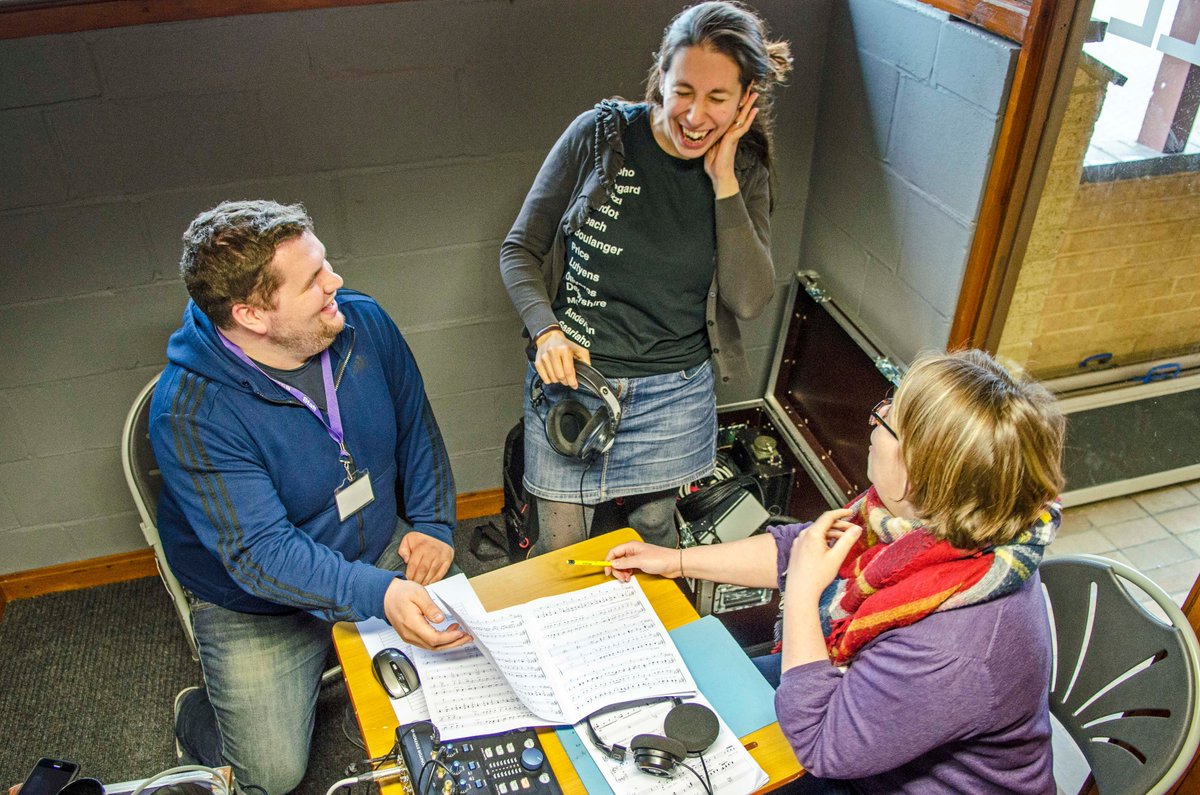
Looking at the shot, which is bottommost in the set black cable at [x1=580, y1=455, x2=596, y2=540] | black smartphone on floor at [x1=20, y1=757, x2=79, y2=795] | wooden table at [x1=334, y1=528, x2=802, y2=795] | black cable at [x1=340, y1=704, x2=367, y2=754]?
black cable at [x1=340, y1=704, x2=367, y2=754]

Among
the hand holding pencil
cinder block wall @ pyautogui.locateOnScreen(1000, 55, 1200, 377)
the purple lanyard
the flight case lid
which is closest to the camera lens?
the hand holding pencil

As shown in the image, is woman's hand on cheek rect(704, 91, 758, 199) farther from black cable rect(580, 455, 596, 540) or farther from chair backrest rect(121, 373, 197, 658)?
chair backrest rect(121, 373, 197, 658)

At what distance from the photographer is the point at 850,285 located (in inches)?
92.8

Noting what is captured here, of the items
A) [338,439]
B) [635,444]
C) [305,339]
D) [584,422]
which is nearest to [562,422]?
[584,422]

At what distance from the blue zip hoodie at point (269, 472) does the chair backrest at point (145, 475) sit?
0.07 metres

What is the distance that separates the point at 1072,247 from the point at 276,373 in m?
1.89

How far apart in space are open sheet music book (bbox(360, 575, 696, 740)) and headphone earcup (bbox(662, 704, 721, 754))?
0.04m

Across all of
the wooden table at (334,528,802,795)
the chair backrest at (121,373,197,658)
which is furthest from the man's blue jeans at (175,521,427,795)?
the wooden table at (334,528,802,795)

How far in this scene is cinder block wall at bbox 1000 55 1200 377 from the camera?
202 cm

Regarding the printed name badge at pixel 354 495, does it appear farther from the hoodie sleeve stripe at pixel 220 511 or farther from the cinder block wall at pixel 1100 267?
the cinder block wall at pixel 1100 267

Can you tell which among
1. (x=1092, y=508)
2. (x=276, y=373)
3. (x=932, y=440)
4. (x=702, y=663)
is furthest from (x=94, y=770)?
(x=1092, y=508)

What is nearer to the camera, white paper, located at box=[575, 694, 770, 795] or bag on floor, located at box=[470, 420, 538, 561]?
white paper, located at box=[575, 694, 770, 795]

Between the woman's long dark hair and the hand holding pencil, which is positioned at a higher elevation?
the woman's long dark hair

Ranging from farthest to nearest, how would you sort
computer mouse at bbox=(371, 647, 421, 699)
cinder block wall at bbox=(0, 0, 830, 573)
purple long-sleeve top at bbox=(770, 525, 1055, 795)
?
cinder block wall at bbox=(0, 0, 830, 573), computer mouse at bbox=(371, 647, 421, 699), purple long-sleeve top at bbox=(770, 525, 1055, 795)
